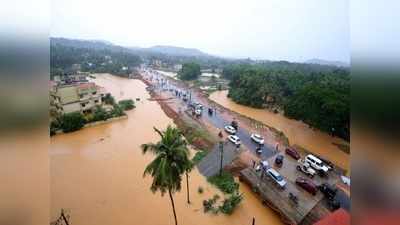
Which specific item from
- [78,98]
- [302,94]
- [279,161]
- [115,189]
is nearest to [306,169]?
[279,161]

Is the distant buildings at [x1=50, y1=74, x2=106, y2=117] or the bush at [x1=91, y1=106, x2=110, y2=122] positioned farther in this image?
the bush at [x1=91, y1=106, x2=110, y2=122]

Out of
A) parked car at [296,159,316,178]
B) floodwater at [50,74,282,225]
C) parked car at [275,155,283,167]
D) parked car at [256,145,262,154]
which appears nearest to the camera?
floodwater at [50,74,282,225]

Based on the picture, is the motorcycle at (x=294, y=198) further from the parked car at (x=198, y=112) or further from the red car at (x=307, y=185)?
the parked car at (x=198, y=112)

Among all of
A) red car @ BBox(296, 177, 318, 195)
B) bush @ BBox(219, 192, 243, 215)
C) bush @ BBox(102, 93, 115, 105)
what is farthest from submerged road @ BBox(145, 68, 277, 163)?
bush @ BBox(102, 93, 115, 105)

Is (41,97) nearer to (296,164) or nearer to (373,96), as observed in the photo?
(373,96)

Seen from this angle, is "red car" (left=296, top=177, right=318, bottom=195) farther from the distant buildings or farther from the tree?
the tree

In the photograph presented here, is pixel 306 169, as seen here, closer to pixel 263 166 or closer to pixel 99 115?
pixel 263 166

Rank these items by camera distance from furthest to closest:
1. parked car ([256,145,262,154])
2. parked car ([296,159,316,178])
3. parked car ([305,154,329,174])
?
parked car ([256,145,262,154]) → parked car ([305,154,329,174]) → parked car ([296,159,316,178])

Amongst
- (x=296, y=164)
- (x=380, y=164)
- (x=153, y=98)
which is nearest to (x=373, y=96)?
(x=380, y=164)

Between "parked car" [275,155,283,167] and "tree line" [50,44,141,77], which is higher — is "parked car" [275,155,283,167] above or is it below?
below
